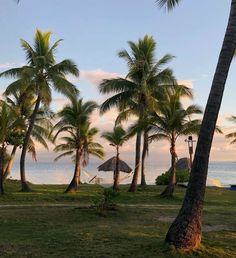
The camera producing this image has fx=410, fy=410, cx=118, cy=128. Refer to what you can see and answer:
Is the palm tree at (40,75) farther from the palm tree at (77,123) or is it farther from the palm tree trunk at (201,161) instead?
the palm tree trunk at (201,161)

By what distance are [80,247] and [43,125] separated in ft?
81.3

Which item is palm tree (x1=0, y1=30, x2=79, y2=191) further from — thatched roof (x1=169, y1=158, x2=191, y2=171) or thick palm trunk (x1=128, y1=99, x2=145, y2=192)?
thatched roof (x1=169, y1=158, x2=191, y2=171)

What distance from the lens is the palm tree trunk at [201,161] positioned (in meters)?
8.59

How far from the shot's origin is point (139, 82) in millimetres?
26828

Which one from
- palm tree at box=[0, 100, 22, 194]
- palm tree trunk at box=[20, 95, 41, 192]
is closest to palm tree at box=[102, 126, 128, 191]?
palm tree trunk at box=[20, 95, 41, 192]

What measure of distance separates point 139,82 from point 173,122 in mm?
5474

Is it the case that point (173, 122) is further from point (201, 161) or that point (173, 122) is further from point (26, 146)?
point (201, 161)

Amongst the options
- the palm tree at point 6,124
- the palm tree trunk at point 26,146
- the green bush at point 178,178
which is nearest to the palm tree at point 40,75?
the palm tree trunk at point 26,146

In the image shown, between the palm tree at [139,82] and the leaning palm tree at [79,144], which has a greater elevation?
the palm tree at [139,82]

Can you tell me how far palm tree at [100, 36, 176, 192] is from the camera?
26.4 metres

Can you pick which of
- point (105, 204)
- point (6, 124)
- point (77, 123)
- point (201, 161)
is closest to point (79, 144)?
point (77, 123)

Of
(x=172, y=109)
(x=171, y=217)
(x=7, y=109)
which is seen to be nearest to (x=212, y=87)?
(x=171, y=217)

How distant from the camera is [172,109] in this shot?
22641 millimetres

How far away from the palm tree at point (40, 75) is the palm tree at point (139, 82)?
8.58 ft
